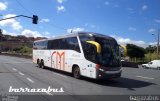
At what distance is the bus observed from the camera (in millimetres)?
16109

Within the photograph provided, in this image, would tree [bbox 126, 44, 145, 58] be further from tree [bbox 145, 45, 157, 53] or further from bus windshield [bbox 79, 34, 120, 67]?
bus windshield [bbox 79, 34, 120, 67]

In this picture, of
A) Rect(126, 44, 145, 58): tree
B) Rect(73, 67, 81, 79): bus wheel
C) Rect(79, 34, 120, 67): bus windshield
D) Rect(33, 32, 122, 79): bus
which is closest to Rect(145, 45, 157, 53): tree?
Rect(126, 44, 145, 58): tree

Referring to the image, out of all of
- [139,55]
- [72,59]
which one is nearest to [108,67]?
[72,59]

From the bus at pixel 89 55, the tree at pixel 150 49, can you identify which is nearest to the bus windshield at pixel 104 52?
the bus at pixel 89 55

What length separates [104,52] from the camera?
16.3m

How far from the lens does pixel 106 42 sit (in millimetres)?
16875

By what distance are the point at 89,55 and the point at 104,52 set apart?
1.08 meters

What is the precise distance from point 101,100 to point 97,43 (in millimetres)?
5467

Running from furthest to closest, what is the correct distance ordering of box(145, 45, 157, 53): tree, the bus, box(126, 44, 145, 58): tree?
box(145, 45, 157, 53): tree < box(126, 44, 145, 58): tree < the bus

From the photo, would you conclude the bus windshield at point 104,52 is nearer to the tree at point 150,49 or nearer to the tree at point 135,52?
the tree at point 135,52

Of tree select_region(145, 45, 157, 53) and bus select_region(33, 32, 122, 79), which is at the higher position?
tree select_region(145, 45, 157, 53)

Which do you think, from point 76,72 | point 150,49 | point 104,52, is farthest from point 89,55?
point 150,49

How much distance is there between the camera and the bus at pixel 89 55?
16109mm

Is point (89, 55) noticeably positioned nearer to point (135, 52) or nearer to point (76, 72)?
A: point (76, 72)
